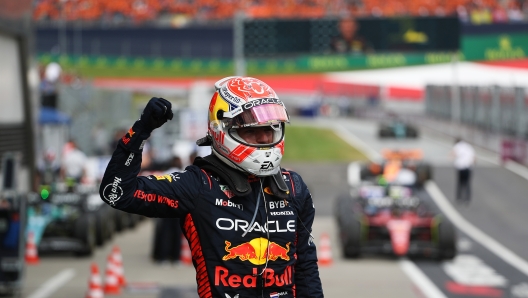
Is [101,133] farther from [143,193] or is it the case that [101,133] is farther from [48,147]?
[143,193]

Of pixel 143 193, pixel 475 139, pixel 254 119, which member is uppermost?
pixel 254 119

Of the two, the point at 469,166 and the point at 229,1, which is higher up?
the point at 229,1

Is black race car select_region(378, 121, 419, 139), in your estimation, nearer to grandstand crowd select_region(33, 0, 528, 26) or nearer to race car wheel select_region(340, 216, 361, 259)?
grandstand crowd select_region(33, 0, 528, 26)

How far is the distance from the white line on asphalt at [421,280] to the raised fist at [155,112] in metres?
8.87

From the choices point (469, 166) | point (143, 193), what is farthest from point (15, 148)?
point (143, 193)

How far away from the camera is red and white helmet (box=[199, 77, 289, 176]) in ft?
13.2

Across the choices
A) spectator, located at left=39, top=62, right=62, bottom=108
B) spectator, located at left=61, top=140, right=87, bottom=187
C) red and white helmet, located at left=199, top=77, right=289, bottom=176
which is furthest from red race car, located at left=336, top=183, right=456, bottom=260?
spectator, located at left=39, top=62, right=62, bottom=108

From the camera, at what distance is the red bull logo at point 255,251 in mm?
3986

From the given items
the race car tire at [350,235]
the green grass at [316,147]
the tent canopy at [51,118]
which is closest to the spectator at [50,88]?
the tent canopy at [51,118]

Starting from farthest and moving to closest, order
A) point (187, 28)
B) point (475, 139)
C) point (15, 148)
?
point (187, 28)
point (475, 139)
point (15, 148)

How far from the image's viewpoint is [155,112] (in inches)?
150

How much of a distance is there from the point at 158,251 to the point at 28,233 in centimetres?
218

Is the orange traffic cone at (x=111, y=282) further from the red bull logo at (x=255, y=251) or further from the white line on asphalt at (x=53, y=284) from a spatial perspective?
the red bull logo at (x=255, y=251)

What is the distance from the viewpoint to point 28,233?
51.4ft
